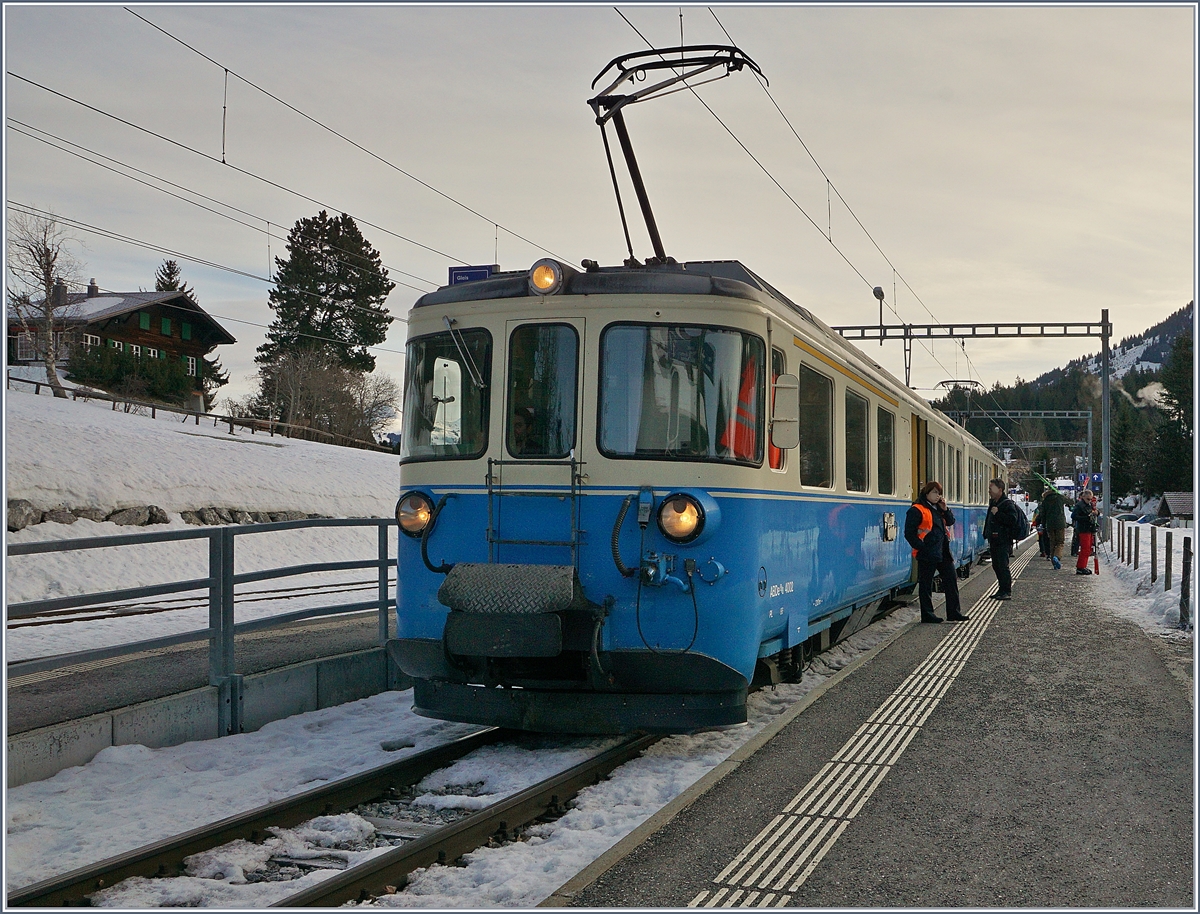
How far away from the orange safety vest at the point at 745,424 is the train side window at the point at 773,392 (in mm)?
210

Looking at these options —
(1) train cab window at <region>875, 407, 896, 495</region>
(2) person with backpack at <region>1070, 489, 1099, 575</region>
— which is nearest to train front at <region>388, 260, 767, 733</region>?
(1) train cab window at <region>875, 407, 896, 495</region>

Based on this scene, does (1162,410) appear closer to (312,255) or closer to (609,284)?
(312,255)

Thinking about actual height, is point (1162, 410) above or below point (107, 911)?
above

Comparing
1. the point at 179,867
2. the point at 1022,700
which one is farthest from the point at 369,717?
the point at 1022,700

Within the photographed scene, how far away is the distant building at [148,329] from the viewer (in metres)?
47.6

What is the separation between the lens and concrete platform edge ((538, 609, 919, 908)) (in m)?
4.14

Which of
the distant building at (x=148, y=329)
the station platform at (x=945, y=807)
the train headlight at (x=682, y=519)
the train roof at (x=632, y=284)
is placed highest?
the distant building at (x=148, y=329)

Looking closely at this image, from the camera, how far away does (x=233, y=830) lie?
15.7 feet

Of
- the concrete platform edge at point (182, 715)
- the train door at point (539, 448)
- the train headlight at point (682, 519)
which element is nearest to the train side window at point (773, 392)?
the train headlight at point (682, 519)

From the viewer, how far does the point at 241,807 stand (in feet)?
17.8

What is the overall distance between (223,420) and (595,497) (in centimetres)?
3566

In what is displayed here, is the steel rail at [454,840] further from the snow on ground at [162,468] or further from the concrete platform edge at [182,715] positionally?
the snow on ground at [162,468]

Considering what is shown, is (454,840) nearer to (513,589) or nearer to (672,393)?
(513,589)

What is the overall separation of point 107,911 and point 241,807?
5.03 ft
